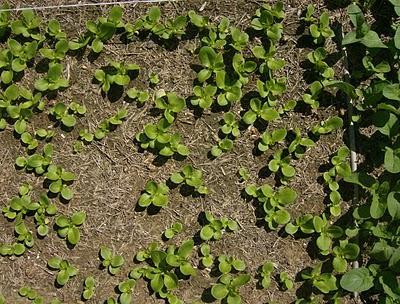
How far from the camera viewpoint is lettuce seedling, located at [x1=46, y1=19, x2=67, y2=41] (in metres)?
2.26

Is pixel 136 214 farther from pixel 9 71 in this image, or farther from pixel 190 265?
pixel 9 71

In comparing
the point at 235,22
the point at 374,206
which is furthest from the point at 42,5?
the point at 374,206

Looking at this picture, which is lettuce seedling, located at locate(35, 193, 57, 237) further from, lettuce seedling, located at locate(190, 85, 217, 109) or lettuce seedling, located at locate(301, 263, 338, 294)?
lettuce seedling, located at locate(301, 263, 338, 294)

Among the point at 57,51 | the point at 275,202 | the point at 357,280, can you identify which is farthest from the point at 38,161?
the point at 357,280

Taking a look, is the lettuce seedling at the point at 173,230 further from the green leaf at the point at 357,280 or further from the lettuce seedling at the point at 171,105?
the green leaf at the point at 357,280

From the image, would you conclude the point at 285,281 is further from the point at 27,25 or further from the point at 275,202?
the point at 27,25

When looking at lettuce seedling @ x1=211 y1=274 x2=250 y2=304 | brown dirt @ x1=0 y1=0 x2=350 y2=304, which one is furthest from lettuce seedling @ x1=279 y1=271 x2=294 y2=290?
lettuce seedling @ x1=211 y1=274 x2=250 y2=304

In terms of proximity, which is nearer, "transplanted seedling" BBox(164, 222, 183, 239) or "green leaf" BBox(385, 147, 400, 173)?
"green leaf" BBox(385, 147, 400, 173)

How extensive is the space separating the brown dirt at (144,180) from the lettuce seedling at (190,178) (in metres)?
0.04

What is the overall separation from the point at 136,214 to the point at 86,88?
0.51 meters

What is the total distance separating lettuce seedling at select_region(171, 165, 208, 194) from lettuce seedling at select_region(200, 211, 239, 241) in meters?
0.09

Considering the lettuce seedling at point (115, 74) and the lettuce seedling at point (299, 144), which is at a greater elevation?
the lettuce seedling at point (115, 74)

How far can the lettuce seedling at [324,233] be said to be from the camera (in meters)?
2.21

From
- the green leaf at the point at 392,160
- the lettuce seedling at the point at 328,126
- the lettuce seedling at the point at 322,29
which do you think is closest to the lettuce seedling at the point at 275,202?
the lettuce seedling at the point at 328,126
